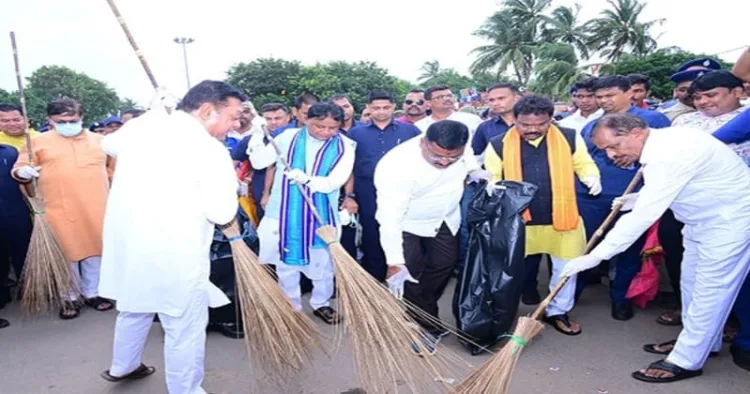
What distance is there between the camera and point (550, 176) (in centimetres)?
324

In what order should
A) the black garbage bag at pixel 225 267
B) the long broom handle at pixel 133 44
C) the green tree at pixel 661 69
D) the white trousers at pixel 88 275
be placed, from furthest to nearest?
the green tree at pixel 661 69
the white trousers at pixel 88 275
the black garbage bag at pixel 225 267
the long broom handle at pixel 133 44

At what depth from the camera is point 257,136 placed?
357 centimetres

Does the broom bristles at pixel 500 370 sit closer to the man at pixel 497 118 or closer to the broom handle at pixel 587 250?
the broom handle at pixel 587 250

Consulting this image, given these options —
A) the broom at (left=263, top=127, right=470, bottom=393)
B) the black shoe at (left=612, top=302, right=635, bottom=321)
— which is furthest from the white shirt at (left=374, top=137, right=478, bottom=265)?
the black shoe at (left=612, top=302, right=635, bottom=321)

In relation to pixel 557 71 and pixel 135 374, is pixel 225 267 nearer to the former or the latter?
pixel 135 374

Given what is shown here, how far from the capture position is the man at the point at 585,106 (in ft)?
14.0

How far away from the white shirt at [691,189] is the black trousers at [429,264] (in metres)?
0.94

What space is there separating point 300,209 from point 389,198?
28.9 inches

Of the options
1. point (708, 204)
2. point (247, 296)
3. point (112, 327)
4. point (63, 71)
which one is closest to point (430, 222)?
point (247, 296)

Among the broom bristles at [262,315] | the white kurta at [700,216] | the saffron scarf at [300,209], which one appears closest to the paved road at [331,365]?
the broom bristles at [262,315]

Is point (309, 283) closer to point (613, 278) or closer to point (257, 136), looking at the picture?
point (257, 136)

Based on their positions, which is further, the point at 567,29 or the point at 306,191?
the point at 567,29

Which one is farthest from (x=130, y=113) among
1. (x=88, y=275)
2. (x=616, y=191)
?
(x=616, y=191)

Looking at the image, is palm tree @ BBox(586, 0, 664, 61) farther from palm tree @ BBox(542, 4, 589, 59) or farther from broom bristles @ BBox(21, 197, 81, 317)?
broom bristles @ BBox(21, 197, 81, 317)
